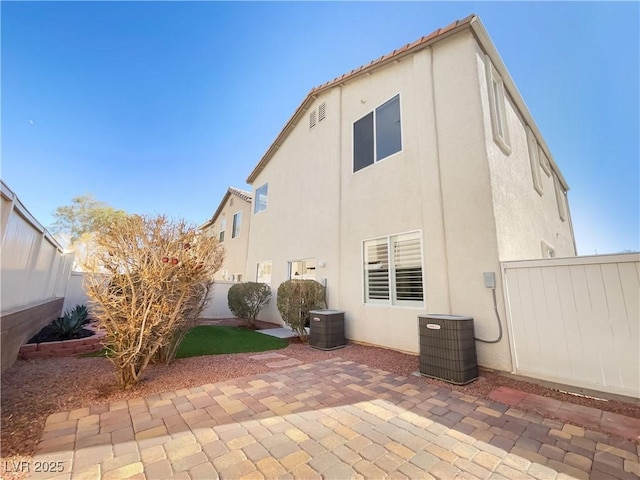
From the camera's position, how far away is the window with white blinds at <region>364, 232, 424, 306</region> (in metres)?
6.84

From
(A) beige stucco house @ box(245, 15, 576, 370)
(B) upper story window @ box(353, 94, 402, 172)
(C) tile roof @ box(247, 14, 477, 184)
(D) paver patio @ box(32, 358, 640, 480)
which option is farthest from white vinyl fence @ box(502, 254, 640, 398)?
(C) tile roof @ box(247, 14, 477, 184)

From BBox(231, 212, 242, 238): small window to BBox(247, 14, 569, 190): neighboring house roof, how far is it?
20.5ft

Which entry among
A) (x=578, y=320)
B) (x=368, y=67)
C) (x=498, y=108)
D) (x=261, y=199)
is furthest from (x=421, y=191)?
(x=261, y=199)

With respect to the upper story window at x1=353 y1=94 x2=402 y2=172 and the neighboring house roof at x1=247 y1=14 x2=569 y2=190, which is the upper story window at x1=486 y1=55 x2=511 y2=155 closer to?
the neighboring house roof at x1=247 y1=14 x2=569 y2=190

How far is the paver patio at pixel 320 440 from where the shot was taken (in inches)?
93.5

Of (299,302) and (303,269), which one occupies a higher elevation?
(303,269)

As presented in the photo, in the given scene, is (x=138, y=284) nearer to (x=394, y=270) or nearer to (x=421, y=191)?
(x=394, y=270)

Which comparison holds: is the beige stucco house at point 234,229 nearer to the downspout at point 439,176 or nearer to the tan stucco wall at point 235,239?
the tan stucco wall at point 235,239

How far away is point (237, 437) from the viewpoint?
2.87 meters

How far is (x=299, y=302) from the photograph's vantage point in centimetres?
839

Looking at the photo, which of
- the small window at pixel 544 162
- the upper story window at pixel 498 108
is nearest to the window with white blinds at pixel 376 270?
the upper story window at pixel 498 108

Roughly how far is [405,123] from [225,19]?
26.8ft

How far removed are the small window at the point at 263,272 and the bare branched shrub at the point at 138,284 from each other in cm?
786

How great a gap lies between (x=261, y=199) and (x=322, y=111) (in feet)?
19.2
